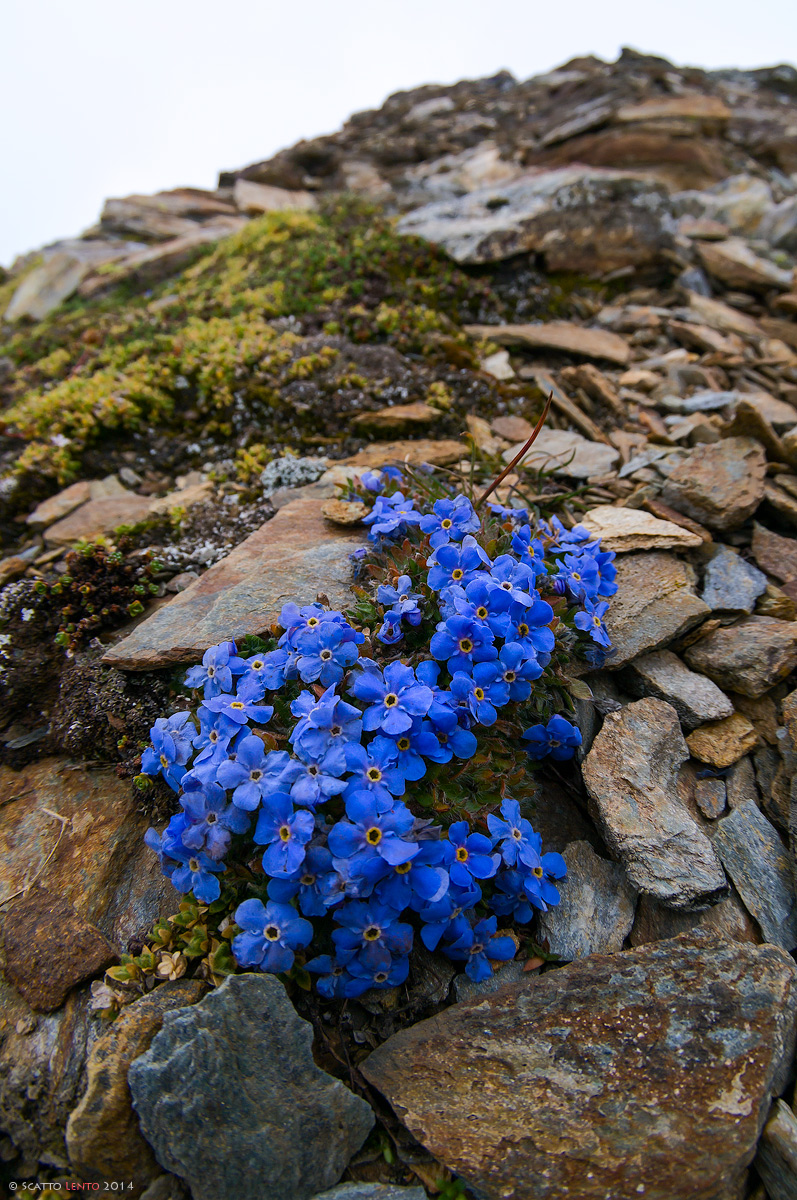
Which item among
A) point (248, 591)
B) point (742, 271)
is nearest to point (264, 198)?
point (742, 271)

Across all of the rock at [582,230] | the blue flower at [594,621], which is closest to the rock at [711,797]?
the blue flower at [594,621]

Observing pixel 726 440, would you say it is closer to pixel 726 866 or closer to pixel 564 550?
pixel 564 550

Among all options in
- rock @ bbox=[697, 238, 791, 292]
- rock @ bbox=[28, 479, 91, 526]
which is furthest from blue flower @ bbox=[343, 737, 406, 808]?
rock @ bbox=[697, 238, 791, 292]

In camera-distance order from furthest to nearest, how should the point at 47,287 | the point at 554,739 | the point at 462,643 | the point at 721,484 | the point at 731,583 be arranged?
the point at 47,287, the point at 721,484, the point at 731,583, the point at 554,739, the point at 462,643

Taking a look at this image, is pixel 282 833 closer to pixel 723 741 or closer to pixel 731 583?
pixel 723 741

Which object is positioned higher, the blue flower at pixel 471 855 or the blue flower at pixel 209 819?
the blue flower at pixel 209 819

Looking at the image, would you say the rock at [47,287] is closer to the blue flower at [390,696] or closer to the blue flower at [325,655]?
the blue flower at [325,655]

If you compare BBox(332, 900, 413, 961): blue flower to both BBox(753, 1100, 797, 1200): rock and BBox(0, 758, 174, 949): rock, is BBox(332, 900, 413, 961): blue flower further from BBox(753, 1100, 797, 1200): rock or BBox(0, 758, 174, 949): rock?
BBox(753, 1100, 797, 1200): rock
